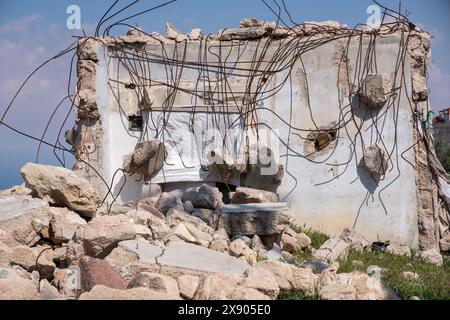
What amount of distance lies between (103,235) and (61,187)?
1.29m

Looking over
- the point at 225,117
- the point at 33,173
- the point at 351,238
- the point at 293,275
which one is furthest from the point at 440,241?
the point at 33,173

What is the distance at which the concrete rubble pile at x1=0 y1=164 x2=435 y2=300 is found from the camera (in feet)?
13.4

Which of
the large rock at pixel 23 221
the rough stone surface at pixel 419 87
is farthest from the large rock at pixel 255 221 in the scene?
the rough stone surface at pixel 419 87

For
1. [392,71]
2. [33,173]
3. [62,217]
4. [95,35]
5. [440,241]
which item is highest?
[95,35]

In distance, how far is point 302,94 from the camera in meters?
7.97

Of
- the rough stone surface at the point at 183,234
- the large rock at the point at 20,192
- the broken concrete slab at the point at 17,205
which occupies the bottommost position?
the rough stone surface at the point at 183,234

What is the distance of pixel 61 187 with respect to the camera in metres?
5.83

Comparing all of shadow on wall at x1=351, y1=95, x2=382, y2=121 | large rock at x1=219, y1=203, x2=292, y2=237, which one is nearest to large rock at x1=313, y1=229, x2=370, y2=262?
large rock at x1=219, y1=203, x2=292, y2=237

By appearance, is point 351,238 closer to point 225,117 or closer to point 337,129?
point 337,129

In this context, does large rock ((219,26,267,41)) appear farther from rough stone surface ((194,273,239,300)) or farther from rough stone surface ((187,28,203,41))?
rough stone surface ((194,273,239,300))

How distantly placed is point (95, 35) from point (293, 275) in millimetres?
4941

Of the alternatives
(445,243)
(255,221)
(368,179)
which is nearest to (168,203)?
(255,221)

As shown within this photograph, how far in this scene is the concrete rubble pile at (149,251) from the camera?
13.4 ft

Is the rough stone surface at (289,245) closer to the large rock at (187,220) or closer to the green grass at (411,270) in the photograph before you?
the green grass at (411,270)
